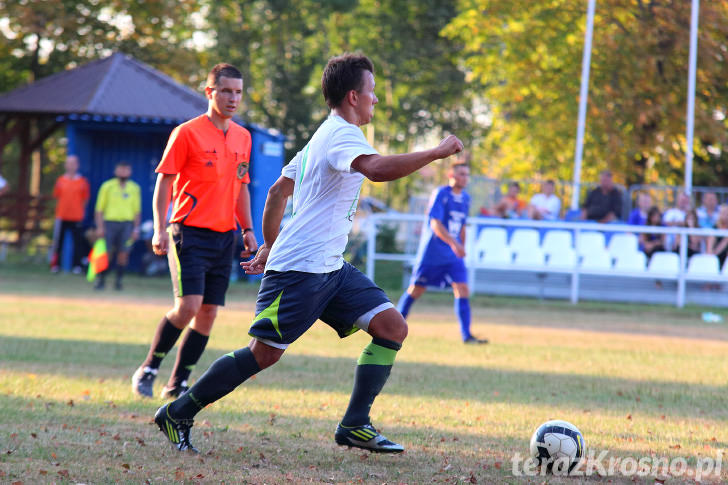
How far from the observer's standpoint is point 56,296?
15.4 m

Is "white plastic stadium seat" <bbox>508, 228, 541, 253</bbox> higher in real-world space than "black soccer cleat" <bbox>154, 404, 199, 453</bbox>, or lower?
higher

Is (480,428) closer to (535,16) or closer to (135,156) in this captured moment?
(135,156)

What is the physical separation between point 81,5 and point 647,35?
15.5 m

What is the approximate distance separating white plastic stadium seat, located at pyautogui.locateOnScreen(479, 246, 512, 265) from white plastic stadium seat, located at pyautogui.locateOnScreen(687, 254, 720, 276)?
10.4 feet

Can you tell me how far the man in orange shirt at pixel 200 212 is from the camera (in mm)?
6465

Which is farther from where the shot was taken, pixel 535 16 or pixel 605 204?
pixel 535 16

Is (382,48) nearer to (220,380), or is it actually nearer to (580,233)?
(580,233)

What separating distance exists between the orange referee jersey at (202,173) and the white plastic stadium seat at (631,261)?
40.4 ft

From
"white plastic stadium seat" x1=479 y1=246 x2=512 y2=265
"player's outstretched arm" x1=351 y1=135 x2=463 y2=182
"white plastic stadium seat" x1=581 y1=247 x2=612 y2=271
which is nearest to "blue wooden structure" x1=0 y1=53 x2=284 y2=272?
"white plastic stadium seat" x1=479 y1=246 x2=512 y2=265

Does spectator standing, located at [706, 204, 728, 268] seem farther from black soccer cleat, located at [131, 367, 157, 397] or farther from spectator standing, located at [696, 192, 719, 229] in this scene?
black soccer cleat, located at [131, 367, 157, 397]

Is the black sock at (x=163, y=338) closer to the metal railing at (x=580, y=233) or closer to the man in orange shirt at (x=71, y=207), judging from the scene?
the metal railing at (x=580, y=233)

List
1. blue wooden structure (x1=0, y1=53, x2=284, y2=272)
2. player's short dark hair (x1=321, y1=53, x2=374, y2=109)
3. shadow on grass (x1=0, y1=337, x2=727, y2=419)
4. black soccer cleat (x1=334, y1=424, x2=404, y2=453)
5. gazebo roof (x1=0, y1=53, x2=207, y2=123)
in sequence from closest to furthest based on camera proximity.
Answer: player's short dark hair (x1=321, y1=53, x2=374, y2=109)
black soccer cleat (x1=334, y1=424, x2=404, y2=453)
shadow on grass (x1=0, y1=337, x2=727, y2=419)
blue wooden structure (x1=0, y1=53, x2=284, y2=272)
gazebo roof (x1=0, y1=53, x2=207, y2=123)

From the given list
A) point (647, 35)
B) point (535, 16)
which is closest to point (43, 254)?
point (535, 16)

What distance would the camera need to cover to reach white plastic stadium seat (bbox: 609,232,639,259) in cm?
1803
